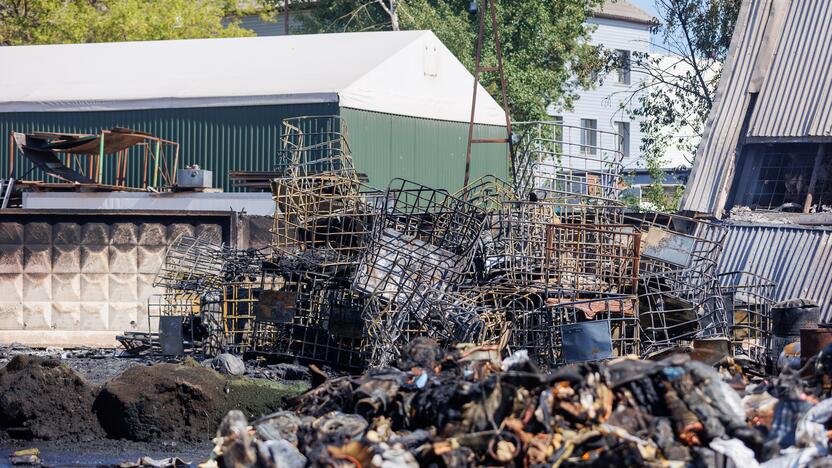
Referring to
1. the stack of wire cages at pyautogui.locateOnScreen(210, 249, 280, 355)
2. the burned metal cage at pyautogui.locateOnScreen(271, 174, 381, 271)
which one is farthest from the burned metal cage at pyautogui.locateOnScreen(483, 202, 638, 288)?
the stack of wire cages at pyautogui.locateOnScreen(210, 249, 280, 355)

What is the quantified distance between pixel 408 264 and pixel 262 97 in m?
11.9

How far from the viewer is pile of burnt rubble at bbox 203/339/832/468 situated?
6.98 m

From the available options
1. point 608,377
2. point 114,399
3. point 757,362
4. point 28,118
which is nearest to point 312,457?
point 608,377

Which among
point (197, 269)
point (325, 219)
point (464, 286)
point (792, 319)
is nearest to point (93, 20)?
point (197, 269)

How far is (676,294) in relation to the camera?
11.4m

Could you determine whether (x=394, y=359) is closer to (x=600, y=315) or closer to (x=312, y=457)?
(x=600, y=315)

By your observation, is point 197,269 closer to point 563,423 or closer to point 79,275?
point 79,275

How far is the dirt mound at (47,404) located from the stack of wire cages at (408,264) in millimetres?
2725

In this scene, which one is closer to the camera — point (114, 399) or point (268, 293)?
point (114, 399)

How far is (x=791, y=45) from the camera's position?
15523 mm

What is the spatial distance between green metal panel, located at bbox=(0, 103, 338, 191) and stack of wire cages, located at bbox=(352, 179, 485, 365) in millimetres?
10252

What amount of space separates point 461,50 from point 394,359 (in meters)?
21.5

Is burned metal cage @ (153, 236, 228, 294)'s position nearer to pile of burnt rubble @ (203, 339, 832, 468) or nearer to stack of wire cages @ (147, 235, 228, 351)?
stack of wire cages @ (147, 235, 228, 351)

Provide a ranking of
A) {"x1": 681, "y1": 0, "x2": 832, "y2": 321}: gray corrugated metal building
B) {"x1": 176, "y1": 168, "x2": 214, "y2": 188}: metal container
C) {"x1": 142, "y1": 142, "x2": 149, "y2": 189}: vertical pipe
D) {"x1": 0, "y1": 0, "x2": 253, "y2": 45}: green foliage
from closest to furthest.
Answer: {"x1": 681, "y1": 0, "x2": 832, "y2": 321}: gray corrugated metal building, {"x1": 176, "y1": 168, "x2": 214, "y2": 188}: metal container, {"x1": 142, "y1": 142, "x2": 149, "y2": 189}: vertical pipe, {"x1": 0, "y1": 0, "x2": 253, "y2": 45}: green foliage
